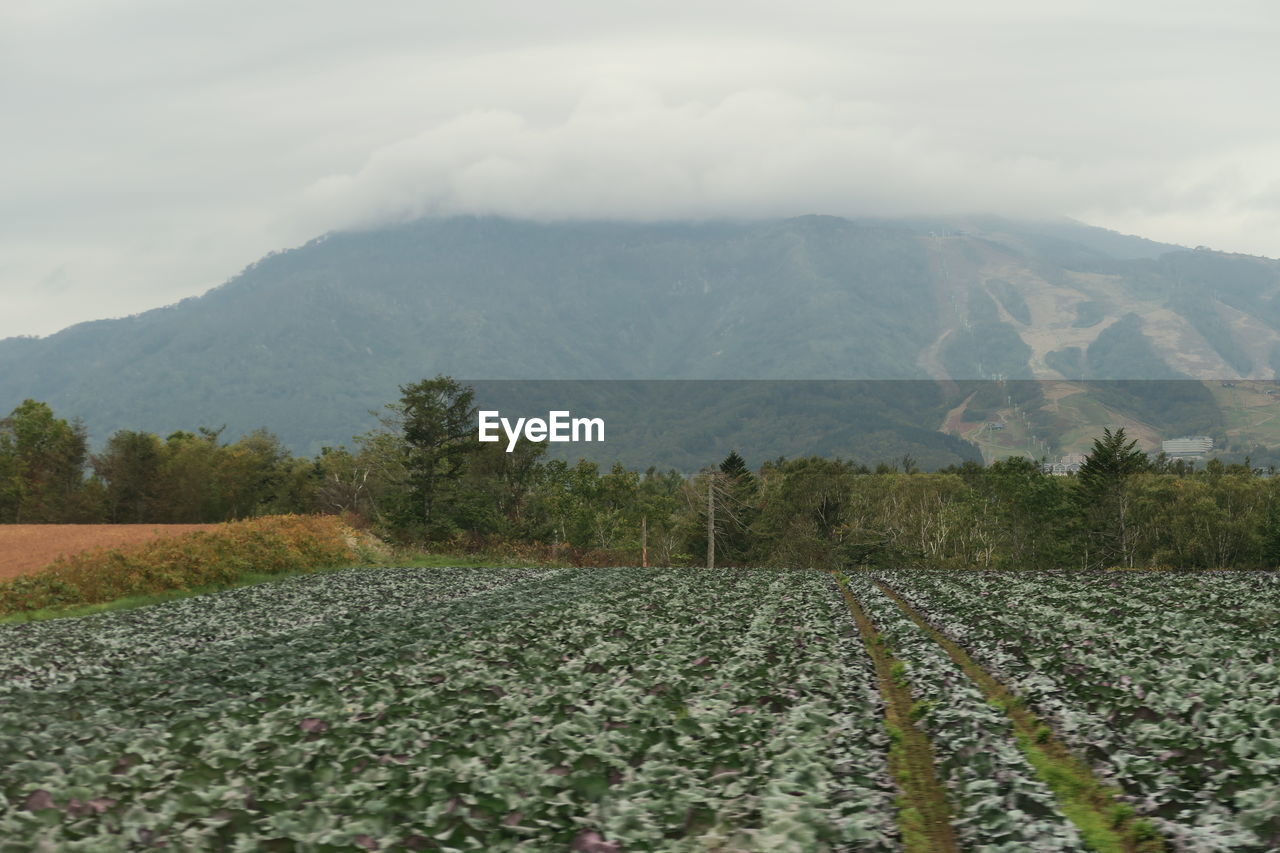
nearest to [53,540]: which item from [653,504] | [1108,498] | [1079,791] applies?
[1079,791]

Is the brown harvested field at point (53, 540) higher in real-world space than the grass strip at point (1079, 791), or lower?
lower

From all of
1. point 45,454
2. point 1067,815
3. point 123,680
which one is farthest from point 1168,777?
point 45,454

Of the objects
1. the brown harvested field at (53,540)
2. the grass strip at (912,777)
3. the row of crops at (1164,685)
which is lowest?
the brown harvested field at (53,540)

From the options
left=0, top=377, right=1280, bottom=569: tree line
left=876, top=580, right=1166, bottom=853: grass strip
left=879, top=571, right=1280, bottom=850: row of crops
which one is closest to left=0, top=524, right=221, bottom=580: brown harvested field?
left=0, top=377, right=1280, bottom=569: tree line

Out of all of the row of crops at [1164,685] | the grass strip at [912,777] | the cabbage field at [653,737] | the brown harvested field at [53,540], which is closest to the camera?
the cabbage field at [653,737]

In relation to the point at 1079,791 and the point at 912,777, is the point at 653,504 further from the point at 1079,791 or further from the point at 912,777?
the point at 1079,791

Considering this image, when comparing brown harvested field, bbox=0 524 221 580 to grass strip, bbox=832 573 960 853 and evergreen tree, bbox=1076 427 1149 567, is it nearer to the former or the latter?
grass strip, bbox=832 573 960 853

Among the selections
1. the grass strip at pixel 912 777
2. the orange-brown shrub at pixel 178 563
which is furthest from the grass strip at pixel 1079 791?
the orange-brown shrub at pixel 178 563

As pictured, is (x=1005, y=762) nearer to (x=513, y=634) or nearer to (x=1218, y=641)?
(x=1218, y=641)

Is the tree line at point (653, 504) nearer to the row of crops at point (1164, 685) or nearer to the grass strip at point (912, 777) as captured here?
the row of crops at point (1164, 685)

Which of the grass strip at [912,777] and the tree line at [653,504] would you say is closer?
the grass strip at [912,777]
